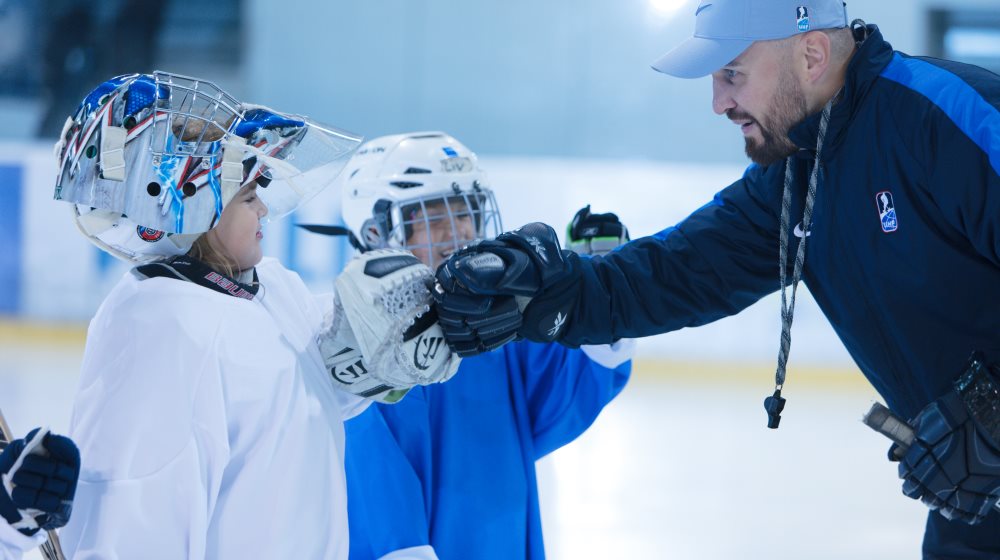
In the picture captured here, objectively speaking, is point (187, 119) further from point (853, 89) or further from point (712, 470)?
point (712, 470)

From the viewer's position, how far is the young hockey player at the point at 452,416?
1953mm

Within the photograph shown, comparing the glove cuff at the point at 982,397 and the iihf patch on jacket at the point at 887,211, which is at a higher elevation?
the iihf patch on jacket at the point at 887,211

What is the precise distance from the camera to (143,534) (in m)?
1.35

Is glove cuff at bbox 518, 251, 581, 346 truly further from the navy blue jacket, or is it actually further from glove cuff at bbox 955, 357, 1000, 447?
glove cuff at bbox 955, 357, 1000, 447

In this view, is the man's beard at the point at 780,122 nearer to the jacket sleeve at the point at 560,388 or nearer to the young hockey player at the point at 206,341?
the jacket sleeve at the point at 560,388

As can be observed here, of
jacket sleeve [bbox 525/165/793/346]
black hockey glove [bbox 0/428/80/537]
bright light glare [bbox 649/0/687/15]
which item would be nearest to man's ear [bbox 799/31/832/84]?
jacket sleeve [bbox 525/165/793/346]

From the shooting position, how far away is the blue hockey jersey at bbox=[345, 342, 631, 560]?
6.36 ft

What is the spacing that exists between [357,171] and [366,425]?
2.22ft

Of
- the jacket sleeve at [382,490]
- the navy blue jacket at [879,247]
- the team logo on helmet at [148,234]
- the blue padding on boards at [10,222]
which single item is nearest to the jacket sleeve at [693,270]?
the navy blue jacket at [879,247]

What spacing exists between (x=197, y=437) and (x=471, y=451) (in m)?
0.79

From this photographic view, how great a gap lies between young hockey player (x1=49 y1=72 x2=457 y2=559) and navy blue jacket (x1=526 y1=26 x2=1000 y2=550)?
1.68 ft

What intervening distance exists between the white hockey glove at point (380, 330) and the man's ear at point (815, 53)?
82 centimetres

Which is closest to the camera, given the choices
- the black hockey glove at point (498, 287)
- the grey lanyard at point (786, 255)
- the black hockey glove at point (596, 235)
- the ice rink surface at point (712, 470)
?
the black hockey glove at point (498, 287)

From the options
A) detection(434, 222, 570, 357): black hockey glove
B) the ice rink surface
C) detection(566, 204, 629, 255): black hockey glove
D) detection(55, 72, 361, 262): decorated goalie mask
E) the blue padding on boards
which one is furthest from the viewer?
the blue padding on boards
